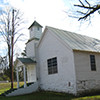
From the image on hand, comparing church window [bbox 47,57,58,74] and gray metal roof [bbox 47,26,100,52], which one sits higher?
gray metal roof [bbox 47,26,100,52]

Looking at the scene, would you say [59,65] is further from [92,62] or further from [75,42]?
[92,62]

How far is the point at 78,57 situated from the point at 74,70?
1280mm

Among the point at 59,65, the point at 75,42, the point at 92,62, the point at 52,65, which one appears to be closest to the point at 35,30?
the point at 52,65

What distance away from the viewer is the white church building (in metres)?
13.1

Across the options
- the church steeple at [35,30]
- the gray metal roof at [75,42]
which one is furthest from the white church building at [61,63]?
the church steeple at [35,30]

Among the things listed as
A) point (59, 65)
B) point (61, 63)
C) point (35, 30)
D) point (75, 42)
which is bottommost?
point (59, 65)

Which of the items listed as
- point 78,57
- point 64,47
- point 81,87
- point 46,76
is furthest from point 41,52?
point 81,87

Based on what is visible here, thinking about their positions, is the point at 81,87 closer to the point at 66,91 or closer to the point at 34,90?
the point at 66,91

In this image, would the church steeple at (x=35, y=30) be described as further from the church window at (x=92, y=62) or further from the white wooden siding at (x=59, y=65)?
the church window at (x=92, y=62)

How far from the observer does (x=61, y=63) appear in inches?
556

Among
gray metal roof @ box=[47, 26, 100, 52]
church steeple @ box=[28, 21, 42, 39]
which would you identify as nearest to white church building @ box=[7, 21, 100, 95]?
gray metal roof @ box=[47, 26, 100, 52]

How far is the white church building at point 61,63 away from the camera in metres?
13.1

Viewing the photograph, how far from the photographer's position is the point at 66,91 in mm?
13352

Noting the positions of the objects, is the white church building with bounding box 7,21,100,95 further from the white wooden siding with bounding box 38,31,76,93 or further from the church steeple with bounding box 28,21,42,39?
the church steeple with bounding box 28,21,42,39
